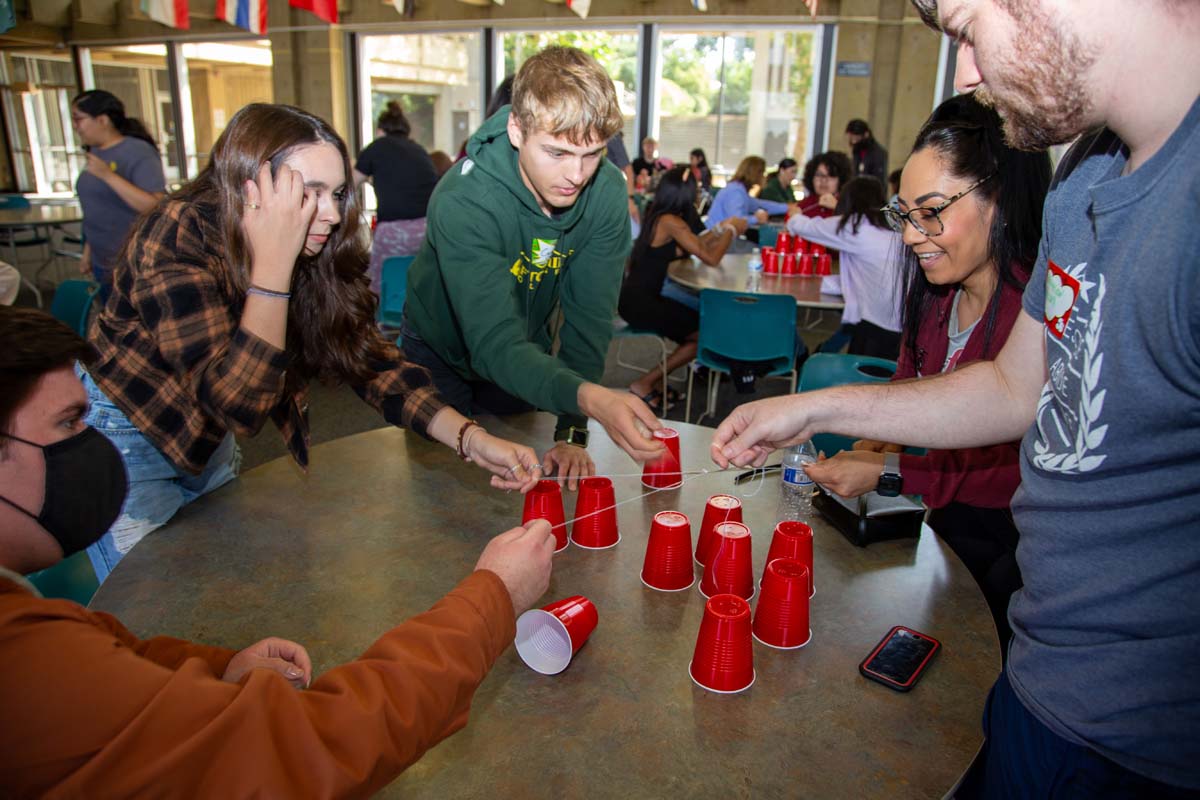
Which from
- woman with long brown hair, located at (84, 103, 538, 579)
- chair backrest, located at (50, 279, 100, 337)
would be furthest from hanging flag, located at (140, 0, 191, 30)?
woman with long brown hair, located at (84, 103, 538, 579)

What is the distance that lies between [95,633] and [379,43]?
519 inches

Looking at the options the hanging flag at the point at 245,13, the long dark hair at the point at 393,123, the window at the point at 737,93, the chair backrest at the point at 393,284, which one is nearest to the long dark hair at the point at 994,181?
the chair backrest at the point at 393,284

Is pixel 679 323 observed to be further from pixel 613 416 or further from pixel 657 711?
pixel 657 711

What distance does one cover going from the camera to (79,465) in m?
1.04

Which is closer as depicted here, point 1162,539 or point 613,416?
point 1162,539

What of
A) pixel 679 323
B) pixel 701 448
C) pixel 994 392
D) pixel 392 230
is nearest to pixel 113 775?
pixel 994 392

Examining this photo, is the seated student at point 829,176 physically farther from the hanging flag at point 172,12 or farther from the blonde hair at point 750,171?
the hanging flag at point 172,12

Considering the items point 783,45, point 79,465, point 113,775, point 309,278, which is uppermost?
point 783,45

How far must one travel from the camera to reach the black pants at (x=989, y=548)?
159 cm

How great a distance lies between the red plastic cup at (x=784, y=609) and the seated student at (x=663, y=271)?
392cm

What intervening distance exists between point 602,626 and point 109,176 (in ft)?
15.9

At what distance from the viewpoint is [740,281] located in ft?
16.5

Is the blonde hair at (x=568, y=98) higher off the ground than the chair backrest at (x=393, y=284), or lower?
higher

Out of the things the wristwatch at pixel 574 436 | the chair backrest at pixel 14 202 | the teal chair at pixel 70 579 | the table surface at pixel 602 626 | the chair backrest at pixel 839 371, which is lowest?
the teal chair at pixel 70 579
